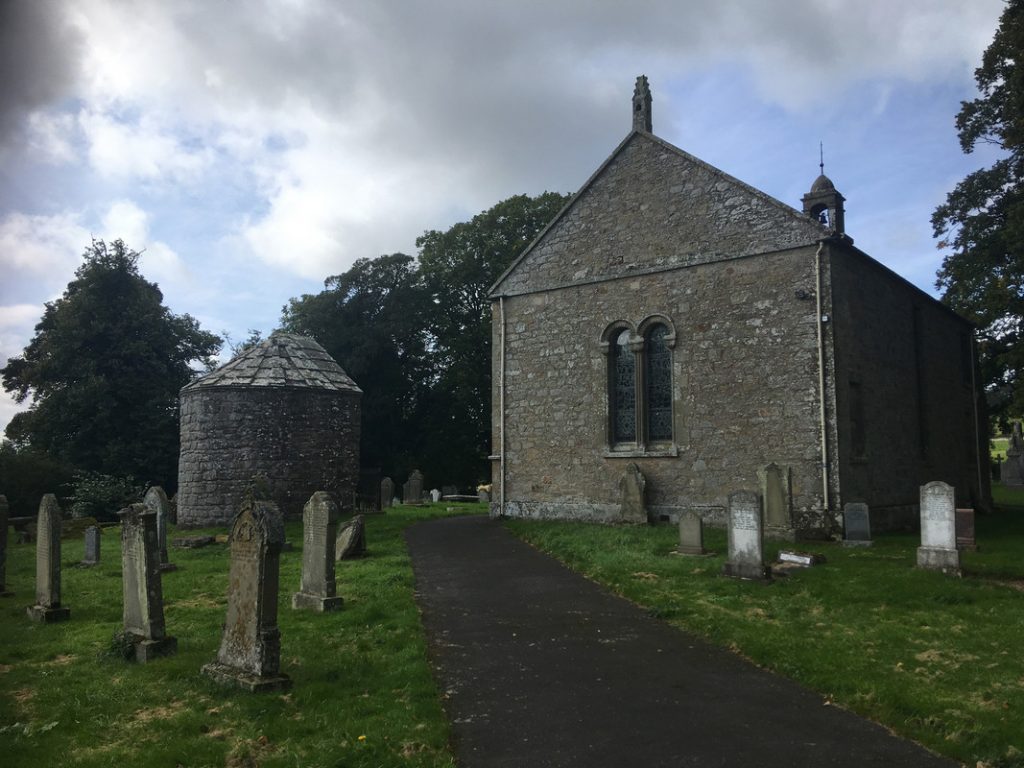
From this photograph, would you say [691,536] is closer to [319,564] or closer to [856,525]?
[856,525]

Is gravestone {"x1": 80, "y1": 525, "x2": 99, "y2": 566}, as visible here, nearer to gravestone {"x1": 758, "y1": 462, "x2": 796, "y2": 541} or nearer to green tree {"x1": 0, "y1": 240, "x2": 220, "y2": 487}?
gravestone {"x1": 758, "y1": 462, "x2": 796, "y2": 541}

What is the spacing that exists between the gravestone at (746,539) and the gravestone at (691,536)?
1.72 metres

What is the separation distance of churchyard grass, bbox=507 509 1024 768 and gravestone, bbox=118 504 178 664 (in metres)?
5.45

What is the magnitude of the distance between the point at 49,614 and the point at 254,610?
4.57m

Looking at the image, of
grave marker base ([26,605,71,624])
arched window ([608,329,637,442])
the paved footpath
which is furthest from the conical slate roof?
the paved footpath

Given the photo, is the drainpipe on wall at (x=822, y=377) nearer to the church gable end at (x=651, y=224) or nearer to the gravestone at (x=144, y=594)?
the church gable end at (x=651, y=224)

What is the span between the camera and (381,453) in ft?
125

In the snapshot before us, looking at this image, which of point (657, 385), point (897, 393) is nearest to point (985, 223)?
point (897, 393)

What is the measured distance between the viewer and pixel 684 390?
59.4ft

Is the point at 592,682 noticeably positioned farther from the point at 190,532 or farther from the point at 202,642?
the point at 190,532

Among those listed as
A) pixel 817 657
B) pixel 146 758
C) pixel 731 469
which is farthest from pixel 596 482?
pixel 146 758

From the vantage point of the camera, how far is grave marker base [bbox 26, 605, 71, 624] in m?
9.37

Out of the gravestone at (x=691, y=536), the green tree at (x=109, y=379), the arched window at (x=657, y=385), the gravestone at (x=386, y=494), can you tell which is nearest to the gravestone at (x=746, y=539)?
the gravestone at (x=691, y=536)

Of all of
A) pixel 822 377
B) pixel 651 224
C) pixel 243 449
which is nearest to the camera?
pixel 822 377
